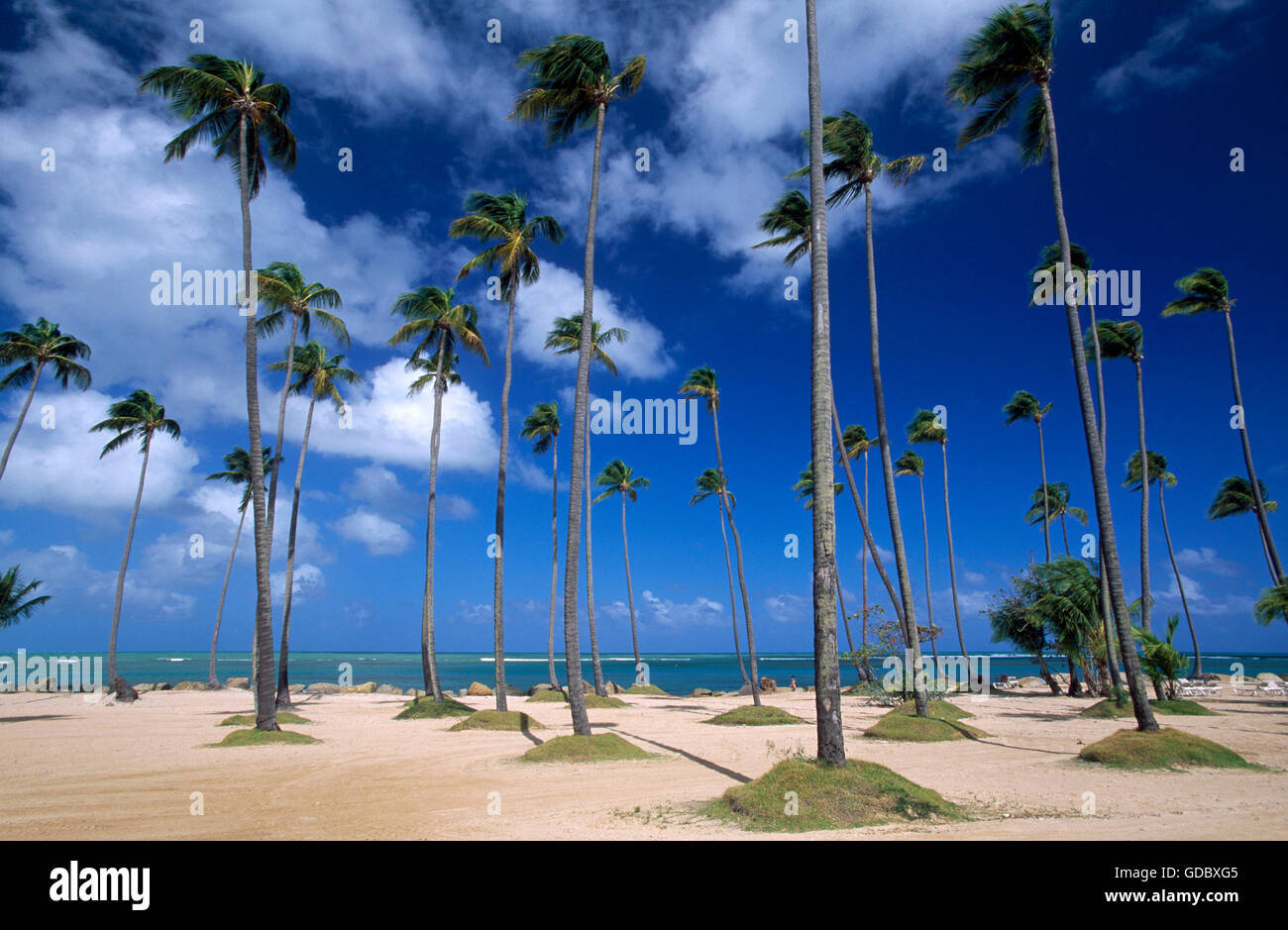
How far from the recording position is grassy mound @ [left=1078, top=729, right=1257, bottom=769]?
1254 centimetres

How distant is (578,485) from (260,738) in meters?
10.9

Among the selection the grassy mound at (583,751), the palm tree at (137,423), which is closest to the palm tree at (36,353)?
the palm tree at (137,423)

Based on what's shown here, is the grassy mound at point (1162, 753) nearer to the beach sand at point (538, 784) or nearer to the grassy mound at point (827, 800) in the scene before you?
the beach sand at point (538, 784)

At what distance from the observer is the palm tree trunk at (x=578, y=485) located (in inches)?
625

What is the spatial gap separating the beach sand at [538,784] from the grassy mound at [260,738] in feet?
2.25

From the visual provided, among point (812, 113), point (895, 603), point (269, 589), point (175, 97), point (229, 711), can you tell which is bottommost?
point (229, 711)

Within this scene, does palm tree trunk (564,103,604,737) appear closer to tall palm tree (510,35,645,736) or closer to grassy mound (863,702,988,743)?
tall palm tree (510,35,645,736)

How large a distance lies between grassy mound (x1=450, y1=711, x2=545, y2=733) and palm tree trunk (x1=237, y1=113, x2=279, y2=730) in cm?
529

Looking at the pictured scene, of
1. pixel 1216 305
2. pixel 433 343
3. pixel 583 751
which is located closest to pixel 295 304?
pixel 433 343

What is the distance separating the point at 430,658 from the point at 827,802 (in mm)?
23803
